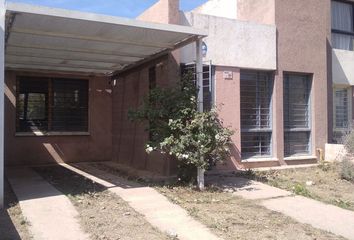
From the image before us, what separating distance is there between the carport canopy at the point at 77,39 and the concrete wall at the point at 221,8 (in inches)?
157

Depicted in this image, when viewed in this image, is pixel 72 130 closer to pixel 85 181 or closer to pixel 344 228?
pixel 85 181

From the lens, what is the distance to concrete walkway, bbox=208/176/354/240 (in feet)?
23.4

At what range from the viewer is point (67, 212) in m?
7.38

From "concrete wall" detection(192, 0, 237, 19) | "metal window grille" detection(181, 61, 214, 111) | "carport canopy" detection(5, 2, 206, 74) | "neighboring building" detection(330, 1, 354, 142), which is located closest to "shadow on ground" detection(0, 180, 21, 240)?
"carport canopy" detection(5, 2, 206, 74)

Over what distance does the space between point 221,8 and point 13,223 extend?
34.9 ft

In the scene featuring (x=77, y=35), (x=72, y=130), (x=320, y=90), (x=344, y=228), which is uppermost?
(x=77, y=35)

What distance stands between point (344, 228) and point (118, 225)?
3.60 meters

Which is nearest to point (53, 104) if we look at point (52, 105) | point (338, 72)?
point (52, 105)

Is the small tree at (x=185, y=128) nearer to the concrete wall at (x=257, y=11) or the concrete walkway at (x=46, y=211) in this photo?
the concrete walkway at (x=46, y=211)

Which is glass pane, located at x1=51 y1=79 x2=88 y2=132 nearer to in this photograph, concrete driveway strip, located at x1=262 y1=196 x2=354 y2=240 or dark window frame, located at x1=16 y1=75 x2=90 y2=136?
dark window frame, located at x1=16 y1=75 x2=90 y2=136

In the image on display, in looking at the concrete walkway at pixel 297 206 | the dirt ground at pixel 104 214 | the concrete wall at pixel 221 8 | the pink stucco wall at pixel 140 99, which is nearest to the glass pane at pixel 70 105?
the pink stucco wall at pixel 140 99

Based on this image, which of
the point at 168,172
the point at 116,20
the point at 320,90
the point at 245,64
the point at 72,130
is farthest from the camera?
the point at 72,130

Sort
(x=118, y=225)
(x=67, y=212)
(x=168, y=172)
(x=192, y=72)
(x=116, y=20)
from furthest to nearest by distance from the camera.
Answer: (x=168, y=172) < (x=192, y=72) < (x=116, y=20) < (x=67, y=212) < (x=118, y=225)

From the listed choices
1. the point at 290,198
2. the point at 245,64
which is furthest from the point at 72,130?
the point at 290,198
